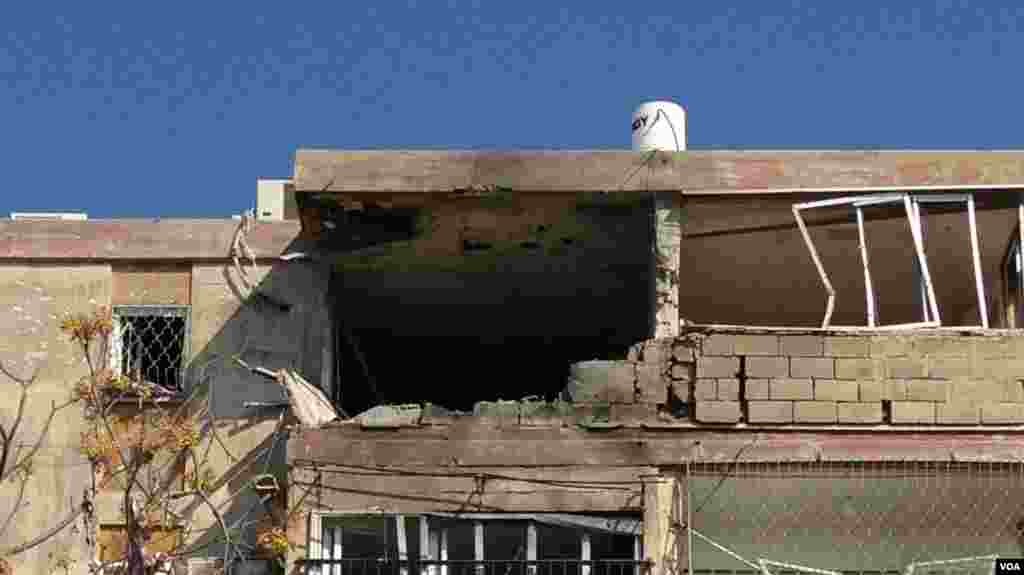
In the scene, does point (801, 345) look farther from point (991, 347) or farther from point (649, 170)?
point (649, 170)

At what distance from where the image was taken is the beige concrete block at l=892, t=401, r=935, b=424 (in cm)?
1658

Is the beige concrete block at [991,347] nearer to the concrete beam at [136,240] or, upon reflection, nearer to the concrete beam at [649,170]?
the concrete beam at [649,170]

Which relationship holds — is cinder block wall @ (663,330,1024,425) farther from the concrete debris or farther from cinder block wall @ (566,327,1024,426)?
the concrete debris

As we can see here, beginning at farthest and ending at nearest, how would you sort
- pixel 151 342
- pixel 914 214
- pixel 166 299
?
pixel 151 342 < pixel 166 299 < pixel 914 214

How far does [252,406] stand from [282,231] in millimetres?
1665

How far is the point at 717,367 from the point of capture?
16719 millimetres

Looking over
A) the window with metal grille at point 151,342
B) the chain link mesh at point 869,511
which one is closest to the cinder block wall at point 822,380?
the chain link mesh at point 869,511

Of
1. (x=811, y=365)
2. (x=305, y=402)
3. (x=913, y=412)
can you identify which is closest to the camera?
(x=913, y=412)

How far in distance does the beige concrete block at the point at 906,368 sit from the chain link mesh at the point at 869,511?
0.71m

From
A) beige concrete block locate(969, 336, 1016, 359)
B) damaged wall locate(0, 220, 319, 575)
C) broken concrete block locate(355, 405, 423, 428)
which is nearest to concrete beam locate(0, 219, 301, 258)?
damaged wall locate(0, 220, 319, 575)

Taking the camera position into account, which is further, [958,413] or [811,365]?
[811,365]

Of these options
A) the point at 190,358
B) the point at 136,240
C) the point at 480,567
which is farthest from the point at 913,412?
the point at 136,240

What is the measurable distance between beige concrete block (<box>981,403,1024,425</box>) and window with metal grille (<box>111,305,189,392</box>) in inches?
273

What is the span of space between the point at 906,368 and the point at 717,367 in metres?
1.53
